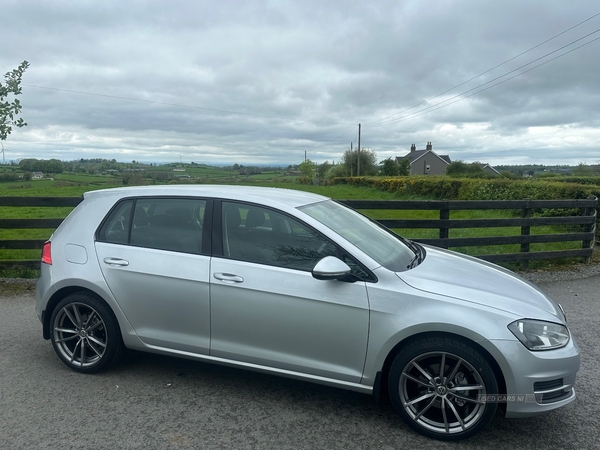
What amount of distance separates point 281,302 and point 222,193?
1119 mm

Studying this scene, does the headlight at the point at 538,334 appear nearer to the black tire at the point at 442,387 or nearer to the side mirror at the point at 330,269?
the black tire at the point at 442,387

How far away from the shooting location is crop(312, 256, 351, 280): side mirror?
3.13 meters

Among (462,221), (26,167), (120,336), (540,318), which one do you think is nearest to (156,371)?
(120,336)

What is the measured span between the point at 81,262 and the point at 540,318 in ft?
11.9

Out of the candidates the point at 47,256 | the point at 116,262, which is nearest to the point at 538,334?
the point at 116,262

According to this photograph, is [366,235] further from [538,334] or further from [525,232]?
[525,232]

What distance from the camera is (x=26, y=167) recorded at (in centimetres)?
1057

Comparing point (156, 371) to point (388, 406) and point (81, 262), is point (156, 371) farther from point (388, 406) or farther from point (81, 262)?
point (388, 406)

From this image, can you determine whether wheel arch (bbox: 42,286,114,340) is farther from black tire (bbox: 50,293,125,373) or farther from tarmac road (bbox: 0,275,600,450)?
tarmac road (bbox: 0,275,600,450)

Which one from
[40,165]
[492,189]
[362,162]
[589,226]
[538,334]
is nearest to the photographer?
[538,334]

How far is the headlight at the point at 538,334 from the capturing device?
2.99 meters

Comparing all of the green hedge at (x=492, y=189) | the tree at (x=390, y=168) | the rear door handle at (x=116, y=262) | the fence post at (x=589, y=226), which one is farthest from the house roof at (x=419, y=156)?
the rear door handle at (x=116, y=262)

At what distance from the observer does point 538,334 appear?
304 cm

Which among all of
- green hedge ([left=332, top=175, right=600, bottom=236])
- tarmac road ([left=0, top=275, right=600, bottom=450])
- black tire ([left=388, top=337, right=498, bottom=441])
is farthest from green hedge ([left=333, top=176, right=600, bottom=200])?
black tire ([left=388, top=337, right=498, bottom=441])
